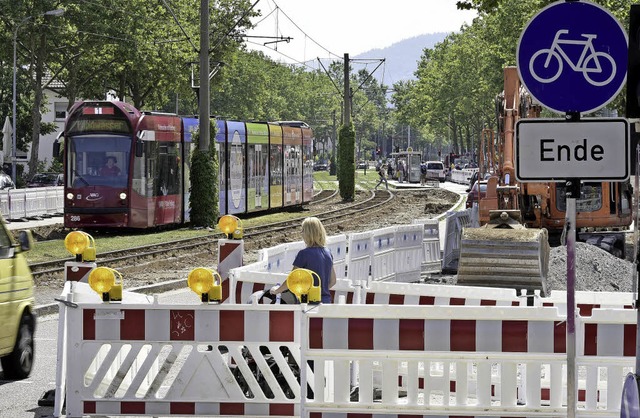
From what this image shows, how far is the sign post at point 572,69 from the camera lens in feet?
24.4

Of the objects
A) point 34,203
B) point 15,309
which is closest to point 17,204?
point 34,203

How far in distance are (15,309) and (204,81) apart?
24.9 metres

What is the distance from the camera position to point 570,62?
24.5 ft

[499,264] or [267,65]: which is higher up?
[267,65]

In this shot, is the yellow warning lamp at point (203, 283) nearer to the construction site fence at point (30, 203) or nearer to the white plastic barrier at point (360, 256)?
the white plastic barrier at point (360, 256)

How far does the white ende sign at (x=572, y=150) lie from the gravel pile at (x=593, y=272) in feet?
46.3

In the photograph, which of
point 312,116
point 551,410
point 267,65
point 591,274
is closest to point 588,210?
point 591,274

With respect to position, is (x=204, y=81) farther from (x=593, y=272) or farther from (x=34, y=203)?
(x=593, y=272)

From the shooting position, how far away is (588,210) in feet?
92.7

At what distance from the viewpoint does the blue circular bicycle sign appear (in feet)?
24.4

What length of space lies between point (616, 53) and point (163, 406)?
3.94m

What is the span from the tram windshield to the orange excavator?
10732mm

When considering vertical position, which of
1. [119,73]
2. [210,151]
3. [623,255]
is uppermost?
[119,73]

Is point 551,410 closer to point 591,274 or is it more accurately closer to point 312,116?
point 591,274
